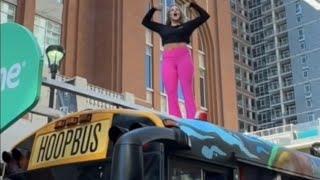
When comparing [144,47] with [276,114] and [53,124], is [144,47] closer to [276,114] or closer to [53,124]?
[53,124]

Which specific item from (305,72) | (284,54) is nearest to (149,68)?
(305,72)

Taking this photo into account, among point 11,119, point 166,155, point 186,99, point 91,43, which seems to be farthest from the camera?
point 91,43

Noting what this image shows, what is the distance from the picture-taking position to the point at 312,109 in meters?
76.1

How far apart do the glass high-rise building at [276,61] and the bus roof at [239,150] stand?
70719 millimetres

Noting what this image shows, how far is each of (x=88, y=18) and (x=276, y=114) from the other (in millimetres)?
60767

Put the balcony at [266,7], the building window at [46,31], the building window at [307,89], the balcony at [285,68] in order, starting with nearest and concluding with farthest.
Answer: the building window at [46,31] < the building window at [307,89] < the balcony at [285,68] < the balcony at [266,7]

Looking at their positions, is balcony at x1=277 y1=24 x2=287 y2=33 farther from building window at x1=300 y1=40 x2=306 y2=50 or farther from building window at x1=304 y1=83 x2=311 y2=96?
building window at x1=304 y1=83 x2=311 y2=96

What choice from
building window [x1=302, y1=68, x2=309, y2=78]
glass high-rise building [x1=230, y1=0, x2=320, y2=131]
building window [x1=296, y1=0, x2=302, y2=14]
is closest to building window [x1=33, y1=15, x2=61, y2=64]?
glass high-rise building [x1=230, y1=0, x2=320, y2=131]

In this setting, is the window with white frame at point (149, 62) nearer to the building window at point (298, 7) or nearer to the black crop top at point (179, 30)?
the black crop top at point (179, 30)

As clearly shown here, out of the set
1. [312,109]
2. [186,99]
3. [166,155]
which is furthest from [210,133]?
[312,109]

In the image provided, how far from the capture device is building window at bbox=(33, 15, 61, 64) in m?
23.9

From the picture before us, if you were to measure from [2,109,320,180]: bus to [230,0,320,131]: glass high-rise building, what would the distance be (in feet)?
235

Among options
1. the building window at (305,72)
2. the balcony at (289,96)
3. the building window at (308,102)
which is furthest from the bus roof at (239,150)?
the balcony at (289,96)

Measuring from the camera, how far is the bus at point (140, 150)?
162 inches
